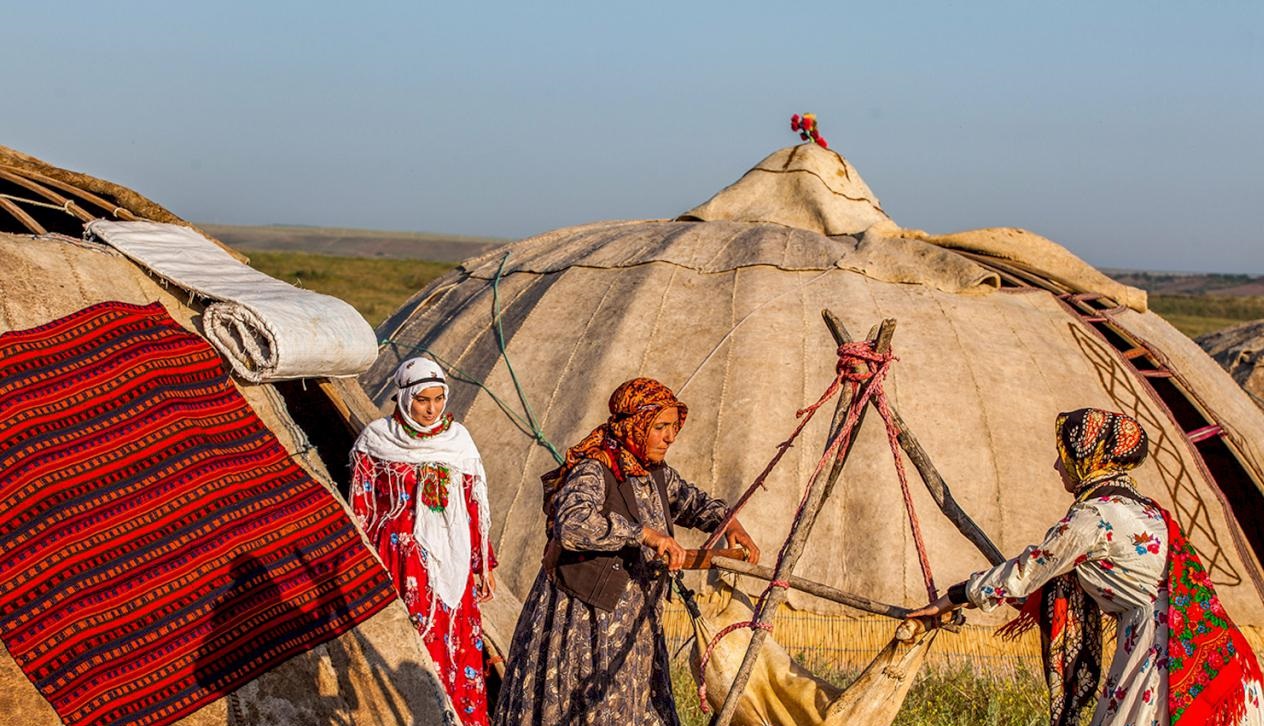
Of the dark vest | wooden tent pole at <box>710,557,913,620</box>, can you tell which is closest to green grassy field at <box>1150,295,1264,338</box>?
wooden tent pole at <box>710,557,913,620</box>

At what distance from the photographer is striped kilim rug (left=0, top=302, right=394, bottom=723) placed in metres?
4.07

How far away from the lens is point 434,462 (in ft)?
16.2

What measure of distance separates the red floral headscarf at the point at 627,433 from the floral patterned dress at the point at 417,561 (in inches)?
36.6

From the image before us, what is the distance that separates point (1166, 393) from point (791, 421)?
255 centimetres

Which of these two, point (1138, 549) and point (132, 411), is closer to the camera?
point (1138, 549)

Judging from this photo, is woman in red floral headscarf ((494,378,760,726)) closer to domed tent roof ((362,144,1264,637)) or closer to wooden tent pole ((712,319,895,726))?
wooden tent pole ((712,319,895,726))

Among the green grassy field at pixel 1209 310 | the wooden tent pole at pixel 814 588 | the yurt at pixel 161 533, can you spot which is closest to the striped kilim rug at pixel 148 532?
the yurt at pixel 161 533

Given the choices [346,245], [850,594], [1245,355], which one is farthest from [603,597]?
[346,245]

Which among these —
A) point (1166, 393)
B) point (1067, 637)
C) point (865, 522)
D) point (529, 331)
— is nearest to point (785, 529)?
point (865, 522)

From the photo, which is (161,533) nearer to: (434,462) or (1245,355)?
(434,462)

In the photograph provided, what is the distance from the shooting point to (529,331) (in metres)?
8.23

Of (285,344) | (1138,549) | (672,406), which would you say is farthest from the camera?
(285,344)

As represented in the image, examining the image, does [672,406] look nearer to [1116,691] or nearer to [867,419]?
[1116,691]

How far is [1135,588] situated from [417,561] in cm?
250
